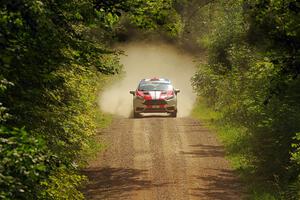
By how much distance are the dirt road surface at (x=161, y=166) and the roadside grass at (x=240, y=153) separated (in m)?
0.28

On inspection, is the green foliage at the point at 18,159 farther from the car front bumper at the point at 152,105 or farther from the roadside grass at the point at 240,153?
the car front bumper at the point at 152,105

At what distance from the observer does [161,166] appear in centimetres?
1936

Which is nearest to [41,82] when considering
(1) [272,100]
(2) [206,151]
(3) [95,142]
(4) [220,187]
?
(1) [272,100]

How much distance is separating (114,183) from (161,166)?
2351mm

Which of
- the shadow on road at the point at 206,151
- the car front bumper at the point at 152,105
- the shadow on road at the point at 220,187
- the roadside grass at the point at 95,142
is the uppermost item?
Result: the car front bumper at the point at 152,105

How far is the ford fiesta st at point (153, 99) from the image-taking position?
1212 inches

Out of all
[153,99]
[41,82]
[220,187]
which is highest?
[41,82]

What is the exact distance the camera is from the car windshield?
3156 centimetres

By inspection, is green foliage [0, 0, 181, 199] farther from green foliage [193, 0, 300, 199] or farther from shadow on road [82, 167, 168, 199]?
green foliage [193, 0, 300, 199]

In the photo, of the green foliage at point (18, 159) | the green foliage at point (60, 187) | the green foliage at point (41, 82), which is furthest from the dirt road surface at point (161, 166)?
the green foliage at point (18, 159)

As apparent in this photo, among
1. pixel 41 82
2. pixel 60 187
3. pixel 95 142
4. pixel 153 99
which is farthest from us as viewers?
pixel 153 99

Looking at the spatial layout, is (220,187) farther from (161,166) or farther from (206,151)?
(206,151)

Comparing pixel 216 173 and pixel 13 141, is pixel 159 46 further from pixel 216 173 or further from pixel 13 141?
pixel 13 141

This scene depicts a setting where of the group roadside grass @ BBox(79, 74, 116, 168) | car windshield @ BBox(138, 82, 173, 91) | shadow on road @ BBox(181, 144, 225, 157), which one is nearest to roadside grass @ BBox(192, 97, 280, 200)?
shadow on road @ BBox(181, 144, 225, 157)
